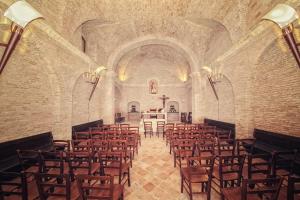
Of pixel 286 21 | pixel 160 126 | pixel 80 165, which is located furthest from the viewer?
pixel 160 126

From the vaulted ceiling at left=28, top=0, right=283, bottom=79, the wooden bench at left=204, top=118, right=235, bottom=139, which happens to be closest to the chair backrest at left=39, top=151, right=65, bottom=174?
the vaulted ceiling at left=28, top=0, right=283, bottom=79

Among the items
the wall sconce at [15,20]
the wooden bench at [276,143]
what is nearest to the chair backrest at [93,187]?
the wall sconce at [15,20]

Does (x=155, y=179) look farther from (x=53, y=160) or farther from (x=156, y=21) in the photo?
(x=156, y=21)

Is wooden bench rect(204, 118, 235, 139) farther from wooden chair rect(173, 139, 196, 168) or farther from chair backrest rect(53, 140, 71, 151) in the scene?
chair backrest rect(53, 140, 71, 151)

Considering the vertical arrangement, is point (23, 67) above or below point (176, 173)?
above

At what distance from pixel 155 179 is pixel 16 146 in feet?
12.4

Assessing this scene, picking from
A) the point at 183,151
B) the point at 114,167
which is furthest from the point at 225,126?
the point at 114,167

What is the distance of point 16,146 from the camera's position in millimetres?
4141

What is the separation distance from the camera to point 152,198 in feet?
10.1

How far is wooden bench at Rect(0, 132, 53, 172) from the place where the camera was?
3.58 metres

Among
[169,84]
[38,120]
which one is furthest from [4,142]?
[169,84]

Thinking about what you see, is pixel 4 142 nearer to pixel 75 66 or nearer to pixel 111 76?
pixel 75 66

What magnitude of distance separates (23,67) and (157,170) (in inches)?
192

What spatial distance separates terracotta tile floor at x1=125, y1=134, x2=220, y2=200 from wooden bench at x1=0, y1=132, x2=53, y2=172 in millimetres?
2694
